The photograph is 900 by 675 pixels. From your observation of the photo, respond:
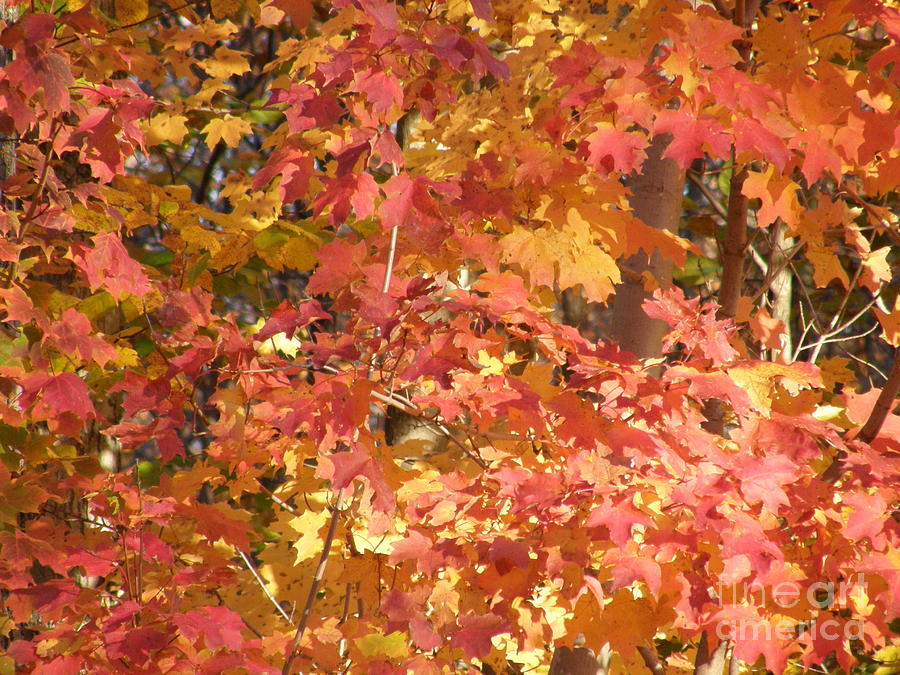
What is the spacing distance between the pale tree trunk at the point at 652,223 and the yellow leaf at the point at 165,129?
1.70 metres

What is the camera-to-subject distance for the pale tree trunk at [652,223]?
2.70 meters

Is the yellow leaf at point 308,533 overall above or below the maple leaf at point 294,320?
below

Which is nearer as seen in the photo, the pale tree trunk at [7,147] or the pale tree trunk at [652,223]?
the pale tree trunk at [652,223]

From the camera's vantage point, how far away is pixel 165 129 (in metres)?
3.24

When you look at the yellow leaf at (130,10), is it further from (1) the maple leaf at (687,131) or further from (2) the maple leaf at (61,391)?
(1) the maple leaf at (687,131)

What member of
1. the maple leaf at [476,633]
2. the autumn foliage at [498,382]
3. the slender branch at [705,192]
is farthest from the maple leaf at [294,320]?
the slender branch at [705,192]

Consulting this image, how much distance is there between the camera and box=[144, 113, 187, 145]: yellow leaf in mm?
3216

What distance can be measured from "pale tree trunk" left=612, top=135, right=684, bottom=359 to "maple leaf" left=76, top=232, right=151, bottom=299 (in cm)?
145

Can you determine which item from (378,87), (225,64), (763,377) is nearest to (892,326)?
(763,377)

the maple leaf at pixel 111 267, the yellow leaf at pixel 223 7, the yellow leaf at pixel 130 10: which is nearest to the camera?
the maple leaf at pixel 111 267

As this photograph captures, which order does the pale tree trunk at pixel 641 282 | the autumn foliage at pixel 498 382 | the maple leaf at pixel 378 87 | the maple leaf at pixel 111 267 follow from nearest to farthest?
the maple leaf at pixel 378 87, the autumn foliage at pixel 498 382, the maple leaf at pixel 111 267, the pale tree trunk at pixel 641 282

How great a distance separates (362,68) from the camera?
181 cm

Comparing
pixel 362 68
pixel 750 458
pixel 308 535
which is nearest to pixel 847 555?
pixel 750 458

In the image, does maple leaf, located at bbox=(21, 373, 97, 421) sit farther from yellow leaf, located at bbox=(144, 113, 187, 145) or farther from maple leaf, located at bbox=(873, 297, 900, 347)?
maple leaf, located at bbox=(873, 297, 900, 347)
